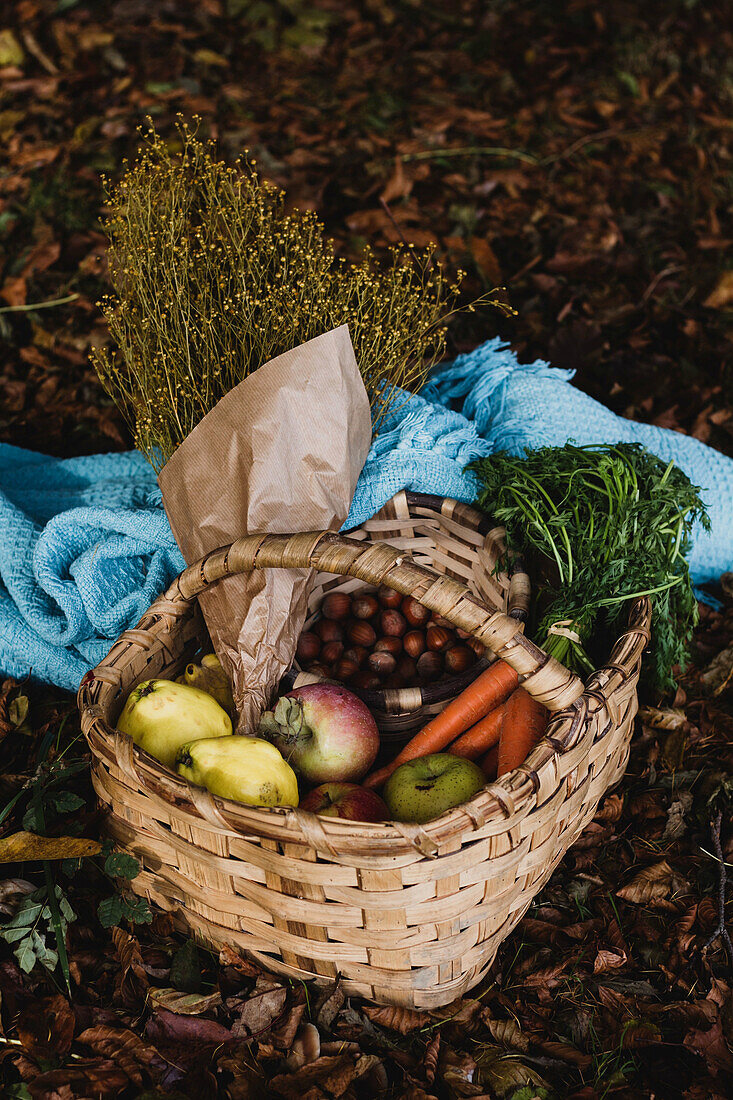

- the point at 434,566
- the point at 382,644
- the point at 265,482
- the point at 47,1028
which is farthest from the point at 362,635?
the point at 47,1028

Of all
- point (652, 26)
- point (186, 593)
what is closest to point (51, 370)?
point (186, 593)

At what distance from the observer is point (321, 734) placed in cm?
192

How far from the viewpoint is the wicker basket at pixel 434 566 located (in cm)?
210

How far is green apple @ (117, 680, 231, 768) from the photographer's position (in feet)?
5.89

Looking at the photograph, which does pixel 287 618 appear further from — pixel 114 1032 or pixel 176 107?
pixel 176 107

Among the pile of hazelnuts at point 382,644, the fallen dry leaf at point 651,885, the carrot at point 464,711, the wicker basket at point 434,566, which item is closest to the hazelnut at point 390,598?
the pile of hazelnuts at point 382,644

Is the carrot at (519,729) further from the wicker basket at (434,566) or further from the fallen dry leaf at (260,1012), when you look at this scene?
the fallen dry leaf at (260,1012)

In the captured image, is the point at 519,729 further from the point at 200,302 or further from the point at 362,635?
the point at 200,302

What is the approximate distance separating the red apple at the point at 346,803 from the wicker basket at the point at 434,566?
0.90 feet

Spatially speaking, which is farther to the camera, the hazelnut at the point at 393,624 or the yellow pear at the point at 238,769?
the hazelnut at the point at 393,624

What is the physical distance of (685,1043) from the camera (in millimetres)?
1648

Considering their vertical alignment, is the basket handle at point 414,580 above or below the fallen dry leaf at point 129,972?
above

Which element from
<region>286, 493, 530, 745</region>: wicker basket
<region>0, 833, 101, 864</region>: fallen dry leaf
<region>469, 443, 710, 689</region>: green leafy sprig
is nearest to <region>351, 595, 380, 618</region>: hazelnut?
<region>286, 493, 530, 745</region>: wicker basket

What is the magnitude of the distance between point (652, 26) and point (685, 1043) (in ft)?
18.6
